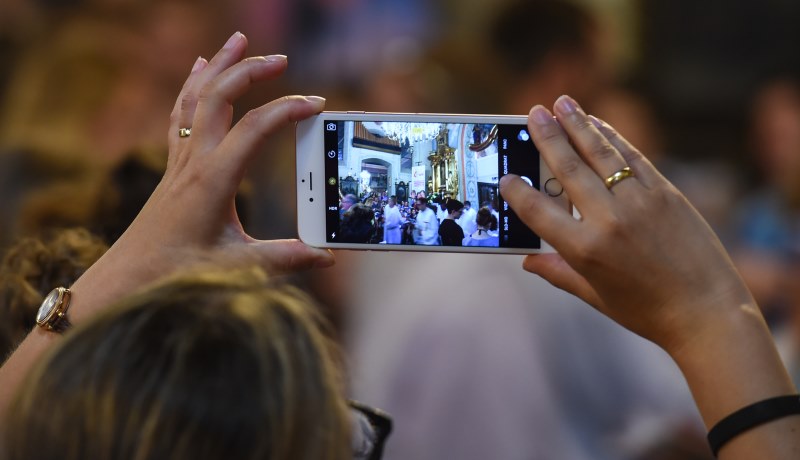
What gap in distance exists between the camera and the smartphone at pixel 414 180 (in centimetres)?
132

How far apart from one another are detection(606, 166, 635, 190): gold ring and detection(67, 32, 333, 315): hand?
421 millimetres

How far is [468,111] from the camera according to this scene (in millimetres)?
3473

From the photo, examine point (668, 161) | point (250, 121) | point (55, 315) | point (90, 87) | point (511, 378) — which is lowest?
point (511, 378)

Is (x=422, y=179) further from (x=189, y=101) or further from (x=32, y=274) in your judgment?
(x=32, y=274)

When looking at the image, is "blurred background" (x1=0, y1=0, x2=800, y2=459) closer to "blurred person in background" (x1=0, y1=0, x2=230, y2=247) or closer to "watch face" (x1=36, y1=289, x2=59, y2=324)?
"blurred person in background" (x1=0, y1=0, x2=230, y2=247)

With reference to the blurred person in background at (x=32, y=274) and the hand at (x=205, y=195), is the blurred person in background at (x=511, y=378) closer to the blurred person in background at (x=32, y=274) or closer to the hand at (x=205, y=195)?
the blurred person in background at (x=32, y=274)

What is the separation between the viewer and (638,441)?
6.66 feet

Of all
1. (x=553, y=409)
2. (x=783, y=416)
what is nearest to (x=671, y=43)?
(x=553, y=409)

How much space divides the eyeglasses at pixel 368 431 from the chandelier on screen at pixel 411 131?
0.41 meters

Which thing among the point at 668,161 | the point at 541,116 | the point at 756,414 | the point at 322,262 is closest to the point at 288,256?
the point at 322,262

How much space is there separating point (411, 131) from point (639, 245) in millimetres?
456

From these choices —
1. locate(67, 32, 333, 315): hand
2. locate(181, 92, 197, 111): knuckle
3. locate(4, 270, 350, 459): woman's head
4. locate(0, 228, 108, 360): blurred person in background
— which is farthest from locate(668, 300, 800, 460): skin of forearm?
locate(0, 228, 108, 360): blurred person in background

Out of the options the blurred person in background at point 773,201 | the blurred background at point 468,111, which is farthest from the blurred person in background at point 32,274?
the blurred person in background at point 773,201

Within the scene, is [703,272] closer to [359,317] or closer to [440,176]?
[440,176]
